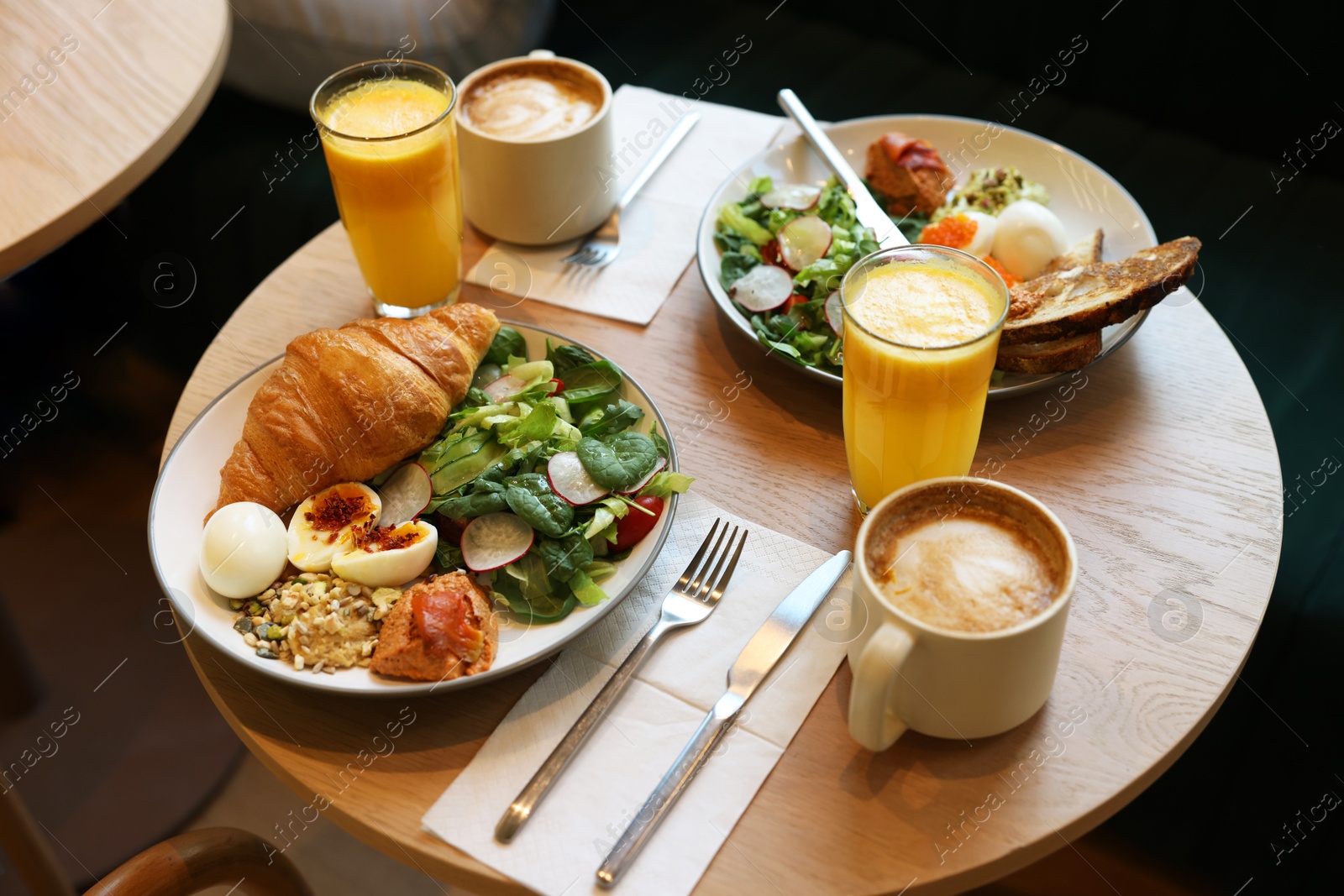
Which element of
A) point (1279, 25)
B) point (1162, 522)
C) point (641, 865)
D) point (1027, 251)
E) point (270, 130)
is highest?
point (1279, 25)

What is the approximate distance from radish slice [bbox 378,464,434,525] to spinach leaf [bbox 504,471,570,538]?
135 millimetres

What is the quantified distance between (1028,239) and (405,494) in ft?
3.51

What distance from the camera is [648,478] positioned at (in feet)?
4.17

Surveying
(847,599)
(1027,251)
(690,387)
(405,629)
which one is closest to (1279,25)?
(1027,251)

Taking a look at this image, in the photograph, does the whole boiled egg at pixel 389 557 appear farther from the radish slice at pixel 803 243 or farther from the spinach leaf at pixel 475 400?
the radish slice at pixel 803 243

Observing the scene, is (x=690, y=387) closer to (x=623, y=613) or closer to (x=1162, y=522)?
(x=623, y=613)

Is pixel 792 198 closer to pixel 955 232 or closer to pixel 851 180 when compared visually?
pixel 851 180

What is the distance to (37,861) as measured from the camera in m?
1.59

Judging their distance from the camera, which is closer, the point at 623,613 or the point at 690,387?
the point at 623,613

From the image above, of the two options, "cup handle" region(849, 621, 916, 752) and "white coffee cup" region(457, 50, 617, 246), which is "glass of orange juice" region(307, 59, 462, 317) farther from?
"cup handle" region(849, 621, 916, 752)

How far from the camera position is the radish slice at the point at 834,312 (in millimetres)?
1523

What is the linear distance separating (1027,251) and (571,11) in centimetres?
228

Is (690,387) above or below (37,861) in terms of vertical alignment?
above

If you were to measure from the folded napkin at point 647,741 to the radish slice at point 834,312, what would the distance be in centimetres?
39
